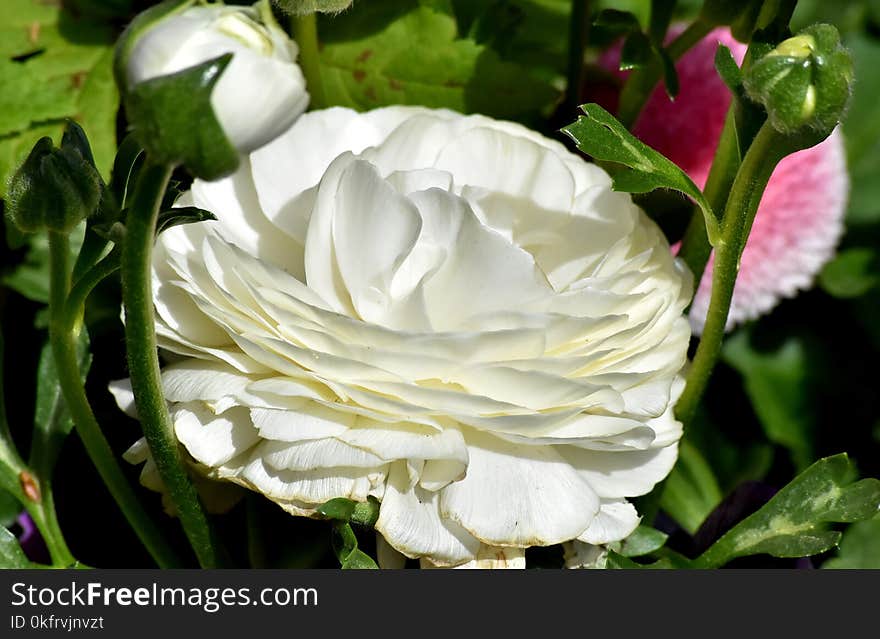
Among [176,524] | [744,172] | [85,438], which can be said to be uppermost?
[744,172]

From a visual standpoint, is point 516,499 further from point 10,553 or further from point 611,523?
point 10,553

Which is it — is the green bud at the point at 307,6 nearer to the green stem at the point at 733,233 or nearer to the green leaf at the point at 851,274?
the green stem at the point at 733,233

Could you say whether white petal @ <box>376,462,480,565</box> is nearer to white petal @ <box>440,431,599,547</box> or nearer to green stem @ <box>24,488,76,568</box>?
white petal @ <box>440,431,599,547</box>

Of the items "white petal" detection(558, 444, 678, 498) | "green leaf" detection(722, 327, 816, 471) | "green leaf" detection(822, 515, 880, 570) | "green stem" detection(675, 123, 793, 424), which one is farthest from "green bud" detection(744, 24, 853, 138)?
"green leaf" detection(722, 327, 816, 471)

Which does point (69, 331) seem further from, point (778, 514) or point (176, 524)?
point (778, 514)

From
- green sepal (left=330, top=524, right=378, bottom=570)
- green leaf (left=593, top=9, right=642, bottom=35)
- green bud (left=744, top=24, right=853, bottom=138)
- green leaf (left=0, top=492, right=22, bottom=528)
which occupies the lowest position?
green leaf (left=0, top=492, right=22, bottom=528)
